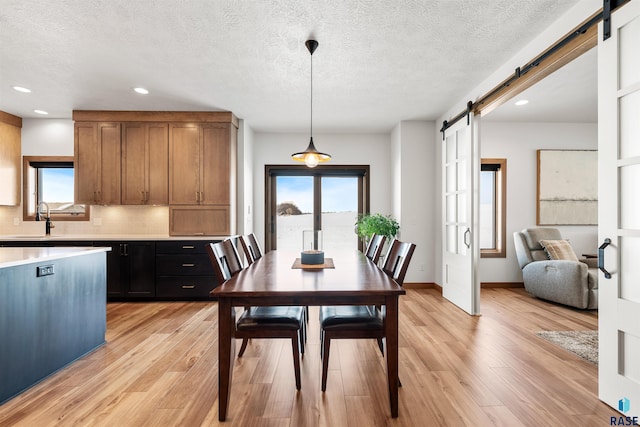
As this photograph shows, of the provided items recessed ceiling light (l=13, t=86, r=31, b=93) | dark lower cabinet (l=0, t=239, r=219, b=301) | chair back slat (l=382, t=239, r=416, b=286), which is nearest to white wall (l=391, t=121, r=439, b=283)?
chair back slat (l=382, t=239, r=416, b=286)

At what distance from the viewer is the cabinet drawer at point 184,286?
441 cm

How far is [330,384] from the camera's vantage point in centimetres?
220

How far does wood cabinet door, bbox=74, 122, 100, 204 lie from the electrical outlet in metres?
2.72

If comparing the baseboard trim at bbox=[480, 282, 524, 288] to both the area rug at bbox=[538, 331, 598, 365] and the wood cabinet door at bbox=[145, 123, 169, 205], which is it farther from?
the wood cabinet door at bbox=[145, 123, 169, 205]

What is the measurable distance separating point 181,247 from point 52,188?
8.20 ft

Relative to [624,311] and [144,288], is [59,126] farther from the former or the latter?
[624,311]

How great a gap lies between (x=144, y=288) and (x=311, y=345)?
2701 millimetres

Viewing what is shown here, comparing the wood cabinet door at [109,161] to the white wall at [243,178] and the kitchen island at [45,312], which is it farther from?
the kitchen island at [45,312]

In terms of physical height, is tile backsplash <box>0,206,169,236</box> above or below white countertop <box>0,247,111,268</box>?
above

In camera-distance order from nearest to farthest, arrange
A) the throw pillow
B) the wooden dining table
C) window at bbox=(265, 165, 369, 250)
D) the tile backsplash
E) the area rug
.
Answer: the wooden dining table
the area rug
the throw pillow
the tile backsplash
window at bbox=(265, 165, 369, 250)

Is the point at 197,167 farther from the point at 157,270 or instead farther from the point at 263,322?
the point at 263,322

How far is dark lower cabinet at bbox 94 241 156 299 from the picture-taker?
4375 mm

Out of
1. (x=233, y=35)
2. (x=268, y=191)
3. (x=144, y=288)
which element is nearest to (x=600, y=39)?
(x=233, y=35)

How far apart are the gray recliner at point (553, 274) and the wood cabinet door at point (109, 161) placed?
5.81m
